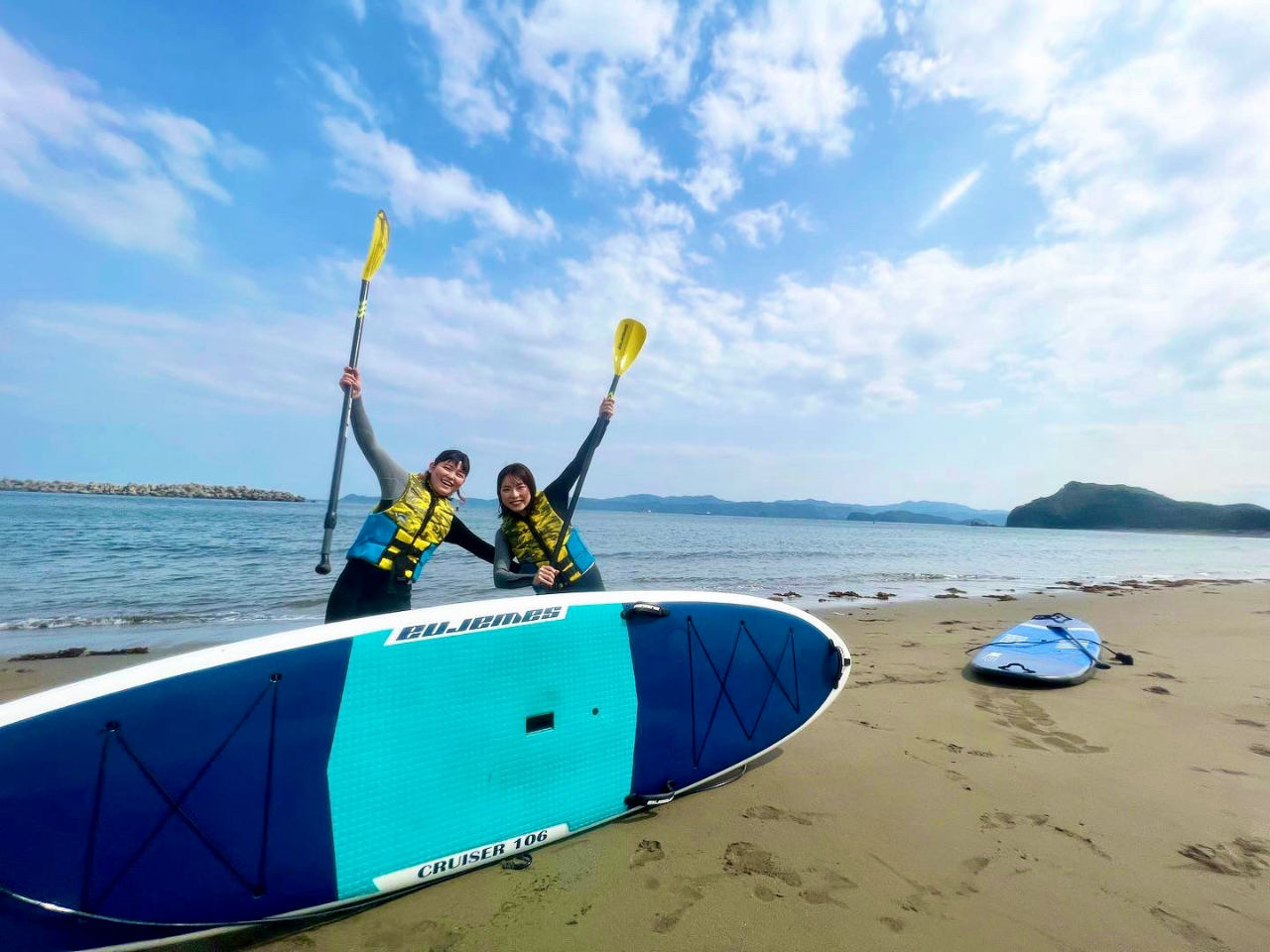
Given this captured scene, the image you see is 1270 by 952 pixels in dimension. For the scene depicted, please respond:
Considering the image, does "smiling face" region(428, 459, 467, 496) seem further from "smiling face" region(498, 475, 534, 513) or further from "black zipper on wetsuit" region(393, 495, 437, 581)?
"smiling face" region(498, 475, 534, 513)

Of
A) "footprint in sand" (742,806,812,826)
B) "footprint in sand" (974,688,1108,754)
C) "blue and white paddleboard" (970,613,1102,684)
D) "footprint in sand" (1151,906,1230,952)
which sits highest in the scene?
"blue and white paddleboard" (970,613,1102,684)

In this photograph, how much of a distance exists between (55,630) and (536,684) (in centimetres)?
840

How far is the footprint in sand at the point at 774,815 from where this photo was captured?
9.58ft

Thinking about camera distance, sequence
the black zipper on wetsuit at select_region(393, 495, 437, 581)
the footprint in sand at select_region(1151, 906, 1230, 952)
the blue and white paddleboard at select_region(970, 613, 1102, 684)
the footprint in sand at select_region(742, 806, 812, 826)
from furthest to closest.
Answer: the blue and white paddleboard at select_region(970, 613, 1102, 684)
the black zipper on wetsuit at select_region(393, 495, 437, 581)
the footprint in sand at select_region(742, 806, 812, 826)
the footprint in sand at select_region(1151, 906, 1230, 952)

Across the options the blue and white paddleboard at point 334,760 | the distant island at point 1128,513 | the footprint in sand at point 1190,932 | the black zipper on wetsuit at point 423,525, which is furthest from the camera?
the distant island at point 1128,513

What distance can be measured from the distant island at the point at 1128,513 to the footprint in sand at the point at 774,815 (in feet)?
368

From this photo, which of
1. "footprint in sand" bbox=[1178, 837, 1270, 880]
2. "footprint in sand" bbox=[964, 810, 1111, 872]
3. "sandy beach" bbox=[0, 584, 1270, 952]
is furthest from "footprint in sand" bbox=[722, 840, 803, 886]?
"footprint in sand" bbox=[1178, 837, 1270, 880]

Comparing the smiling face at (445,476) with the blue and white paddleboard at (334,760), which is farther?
the smiling face at (445,476)

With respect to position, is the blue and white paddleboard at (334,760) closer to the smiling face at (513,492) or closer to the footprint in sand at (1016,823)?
the smiling face at (513,492)

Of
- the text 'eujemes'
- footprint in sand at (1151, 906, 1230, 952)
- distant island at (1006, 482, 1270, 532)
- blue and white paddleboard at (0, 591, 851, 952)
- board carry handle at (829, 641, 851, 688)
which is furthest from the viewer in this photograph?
distant island at (1006, 482, 1270, 532)

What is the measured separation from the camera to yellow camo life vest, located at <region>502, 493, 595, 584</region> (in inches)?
140

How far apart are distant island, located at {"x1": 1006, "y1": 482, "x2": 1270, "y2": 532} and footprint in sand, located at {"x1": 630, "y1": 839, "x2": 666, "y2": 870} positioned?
11285cm

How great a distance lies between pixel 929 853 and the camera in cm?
262

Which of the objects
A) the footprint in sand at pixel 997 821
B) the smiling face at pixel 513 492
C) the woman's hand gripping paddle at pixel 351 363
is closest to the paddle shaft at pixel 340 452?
the woman's hand gripping paddle at pixel 351 363
